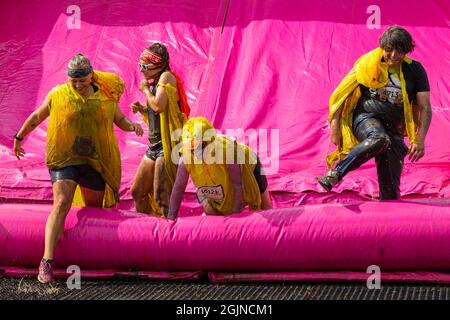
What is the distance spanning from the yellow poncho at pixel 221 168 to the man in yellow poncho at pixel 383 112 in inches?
16.0

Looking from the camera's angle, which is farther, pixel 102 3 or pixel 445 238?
pixel 102 3

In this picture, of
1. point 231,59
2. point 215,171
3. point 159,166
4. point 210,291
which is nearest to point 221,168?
point 215,171

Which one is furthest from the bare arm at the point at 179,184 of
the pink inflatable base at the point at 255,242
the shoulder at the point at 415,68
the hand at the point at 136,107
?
the shoulder at the point at 415,68

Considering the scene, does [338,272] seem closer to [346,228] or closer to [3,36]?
[346,228]

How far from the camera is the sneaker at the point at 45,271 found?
13.7 ft

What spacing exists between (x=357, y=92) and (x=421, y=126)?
0.35 metres

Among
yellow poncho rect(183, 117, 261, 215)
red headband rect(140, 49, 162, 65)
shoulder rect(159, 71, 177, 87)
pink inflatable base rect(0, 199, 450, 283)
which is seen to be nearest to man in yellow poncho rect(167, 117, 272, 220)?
yellow poncho rect(183, 117, 261, 215)

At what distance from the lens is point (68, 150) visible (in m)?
4.41

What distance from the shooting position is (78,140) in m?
4.43

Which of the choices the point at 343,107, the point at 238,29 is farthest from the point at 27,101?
the point at 343,107

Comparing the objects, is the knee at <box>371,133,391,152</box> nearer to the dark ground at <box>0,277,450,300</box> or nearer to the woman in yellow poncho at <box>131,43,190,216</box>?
the dark ground at <box>0,277,450,300</box>

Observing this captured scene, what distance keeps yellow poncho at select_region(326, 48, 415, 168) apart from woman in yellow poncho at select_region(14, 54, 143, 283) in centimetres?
114

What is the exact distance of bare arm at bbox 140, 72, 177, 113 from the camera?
4.60 meters

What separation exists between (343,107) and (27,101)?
2718mm
